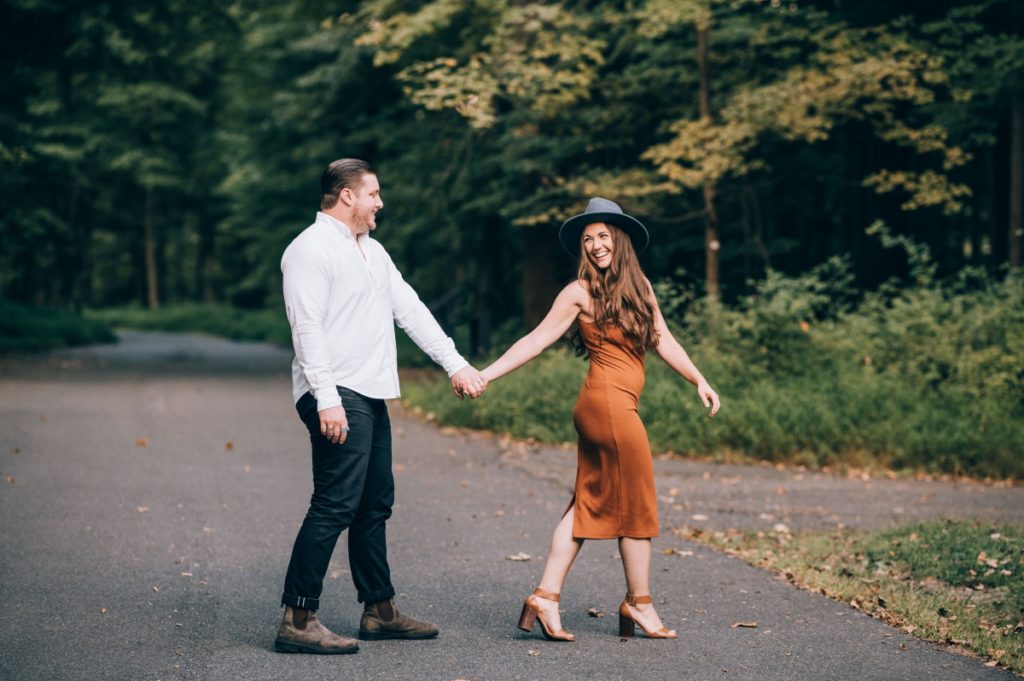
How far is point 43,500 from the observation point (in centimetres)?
857

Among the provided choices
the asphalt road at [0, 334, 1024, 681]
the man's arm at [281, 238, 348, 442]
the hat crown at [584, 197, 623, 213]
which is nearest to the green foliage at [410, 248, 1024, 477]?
the asphalt road at [0, 334, 1024, 681]

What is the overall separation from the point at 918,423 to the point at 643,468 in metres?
7.12

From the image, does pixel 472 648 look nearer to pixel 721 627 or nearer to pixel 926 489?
pixel 721 627

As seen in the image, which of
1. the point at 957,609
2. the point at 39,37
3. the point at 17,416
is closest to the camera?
the point at 957,609

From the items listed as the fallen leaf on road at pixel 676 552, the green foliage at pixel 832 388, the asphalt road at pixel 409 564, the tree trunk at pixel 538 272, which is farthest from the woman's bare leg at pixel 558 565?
the tree trunk at pixel 538 272

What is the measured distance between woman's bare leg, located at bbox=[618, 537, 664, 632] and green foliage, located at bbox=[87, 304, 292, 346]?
27685 mm

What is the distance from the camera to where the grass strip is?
5598 mm

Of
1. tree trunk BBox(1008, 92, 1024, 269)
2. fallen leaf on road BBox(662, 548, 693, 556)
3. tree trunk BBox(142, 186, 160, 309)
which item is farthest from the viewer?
tree trunk BBox(142, 186, 160, 309)

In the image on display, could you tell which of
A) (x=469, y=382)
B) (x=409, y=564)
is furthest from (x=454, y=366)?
(x=409, y=564)

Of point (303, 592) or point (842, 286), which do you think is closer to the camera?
point (303, 592)

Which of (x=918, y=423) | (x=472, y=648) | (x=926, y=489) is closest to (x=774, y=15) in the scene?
(x=918, y=423)

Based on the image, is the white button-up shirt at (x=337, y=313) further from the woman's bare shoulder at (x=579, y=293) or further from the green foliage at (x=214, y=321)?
the green foliage at (x=214, y=321)

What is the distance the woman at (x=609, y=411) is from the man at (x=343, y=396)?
58cm

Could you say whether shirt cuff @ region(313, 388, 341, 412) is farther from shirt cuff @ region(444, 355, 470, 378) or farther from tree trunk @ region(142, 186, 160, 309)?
tree trunk @ region(142, 186, 160, 309)
